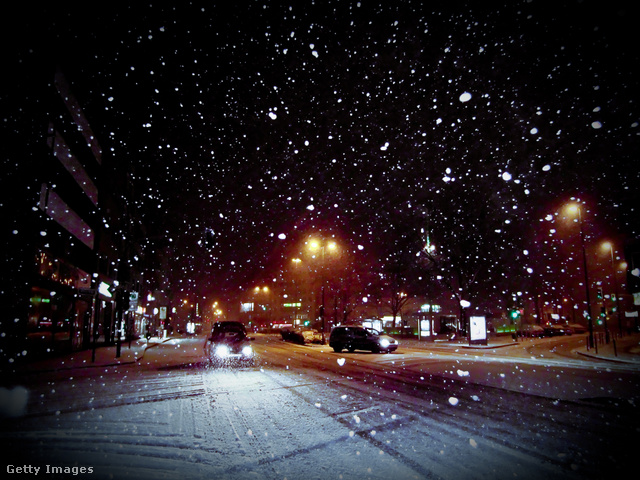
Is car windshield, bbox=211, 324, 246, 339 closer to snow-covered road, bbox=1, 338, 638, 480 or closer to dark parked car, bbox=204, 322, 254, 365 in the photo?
dark parked car, bbox=204, 322, 254, 365

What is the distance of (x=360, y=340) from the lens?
76.1 ft

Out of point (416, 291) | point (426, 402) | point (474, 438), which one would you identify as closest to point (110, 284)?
point (426, 402)

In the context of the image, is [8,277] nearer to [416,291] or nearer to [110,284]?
[110,284]

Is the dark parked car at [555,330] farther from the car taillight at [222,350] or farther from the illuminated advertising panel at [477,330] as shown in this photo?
the car taillight at [222,350]

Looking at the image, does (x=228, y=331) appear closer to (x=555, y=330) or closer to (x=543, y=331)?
(x=543, y=331)

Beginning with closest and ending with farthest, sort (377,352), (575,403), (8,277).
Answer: (575,403) → (8,277) → (377,352)

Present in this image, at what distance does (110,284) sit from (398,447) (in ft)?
99.2

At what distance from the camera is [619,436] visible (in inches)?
218
